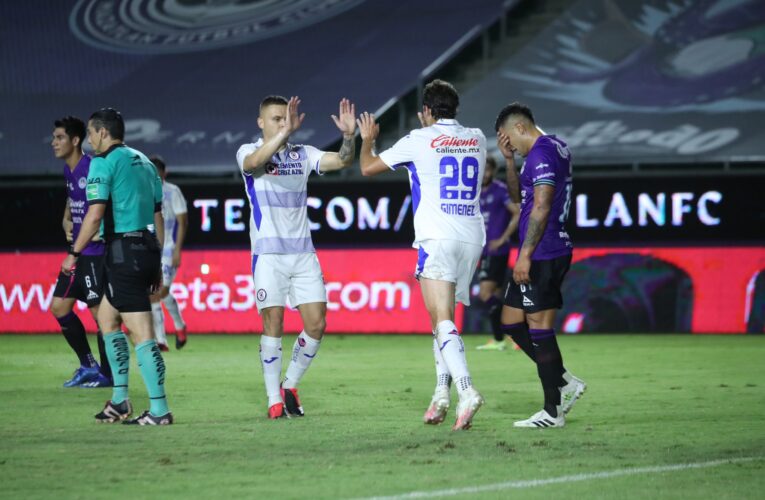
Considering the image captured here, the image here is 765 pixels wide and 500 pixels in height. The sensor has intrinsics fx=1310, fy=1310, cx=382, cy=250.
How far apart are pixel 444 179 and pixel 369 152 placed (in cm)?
52

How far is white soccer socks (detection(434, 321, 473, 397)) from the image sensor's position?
8188mm

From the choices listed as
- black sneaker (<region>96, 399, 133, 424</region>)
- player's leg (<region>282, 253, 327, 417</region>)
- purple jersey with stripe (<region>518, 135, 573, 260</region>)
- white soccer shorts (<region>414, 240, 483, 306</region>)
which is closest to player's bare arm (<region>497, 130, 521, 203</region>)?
purple jersey with stripe (<region>518, 135, 573, 260</region>)

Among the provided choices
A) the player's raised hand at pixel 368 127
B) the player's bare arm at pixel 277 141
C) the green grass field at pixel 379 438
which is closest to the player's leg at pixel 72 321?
the green grass field at pixel 379 438

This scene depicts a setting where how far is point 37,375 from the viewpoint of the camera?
40.3 feet

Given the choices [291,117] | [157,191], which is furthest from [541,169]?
[157,191]

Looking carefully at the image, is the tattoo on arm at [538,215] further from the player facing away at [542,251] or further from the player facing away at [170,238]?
the player facing away at [170,238]

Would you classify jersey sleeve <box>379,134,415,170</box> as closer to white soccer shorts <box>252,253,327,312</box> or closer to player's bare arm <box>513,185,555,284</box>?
player's bare arm <box>513,185,555,284</box>

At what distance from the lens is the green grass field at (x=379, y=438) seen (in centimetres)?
620

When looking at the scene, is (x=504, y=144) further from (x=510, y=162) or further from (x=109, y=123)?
(x=109, y=123)

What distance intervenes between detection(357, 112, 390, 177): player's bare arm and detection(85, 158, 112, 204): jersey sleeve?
1.65m

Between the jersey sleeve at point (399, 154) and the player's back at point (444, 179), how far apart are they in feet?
0.08

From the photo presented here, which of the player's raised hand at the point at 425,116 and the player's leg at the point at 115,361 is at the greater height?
the player's raised hand at the point at 425,116

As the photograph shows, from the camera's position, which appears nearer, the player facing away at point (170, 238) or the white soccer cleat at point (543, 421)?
the white soccer cleat at point (543, 421)

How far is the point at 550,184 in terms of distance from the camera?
823 centimetres
